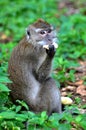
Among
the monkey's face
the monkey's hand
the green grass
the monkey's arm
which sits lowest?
the green grass

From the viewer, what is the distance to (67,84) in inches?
323

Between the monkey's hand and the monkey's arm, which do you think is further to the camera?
the monkey's arm

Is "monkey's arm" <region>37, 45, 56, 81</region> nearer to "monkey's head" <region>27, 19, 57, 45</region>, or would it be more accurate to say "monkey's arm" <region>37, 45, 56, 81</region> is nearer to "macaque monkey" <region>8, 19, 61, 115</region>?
"macaque monkey" <region>8, 19, 61, 115</region>

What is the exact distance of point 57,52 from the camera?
9.73 metres

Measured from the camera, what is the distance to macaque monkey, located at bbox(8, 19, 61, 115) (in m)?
Result: 6.75

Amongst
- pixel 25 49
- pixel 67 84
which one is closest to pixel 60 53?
pixel 67 84

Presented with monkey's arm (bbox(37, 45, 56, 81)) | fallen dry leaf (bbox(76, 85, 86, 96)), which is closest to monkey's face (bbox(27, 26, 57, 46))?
monkey's arm (bbox(37, 45, 56, 81))

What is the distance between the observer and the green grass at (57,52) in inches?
237

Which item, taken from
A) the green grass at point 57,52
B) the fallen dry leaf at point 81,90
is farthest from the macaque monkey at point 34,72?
the fallen dry leaf at point 81,90

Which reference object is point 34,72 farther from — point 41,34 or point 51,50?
point 41,34

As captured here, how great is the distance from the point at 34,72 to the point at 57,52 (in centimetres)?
296

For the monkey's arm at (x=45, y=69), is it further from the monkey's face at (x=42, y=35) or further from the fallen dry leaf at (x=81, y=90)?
the fallen dry leaf at (x=81, y=90)

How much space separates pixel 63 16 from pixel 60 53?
103 inches

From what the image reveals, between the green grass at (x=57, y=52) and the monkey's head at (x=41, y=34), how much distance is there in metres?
0.58
